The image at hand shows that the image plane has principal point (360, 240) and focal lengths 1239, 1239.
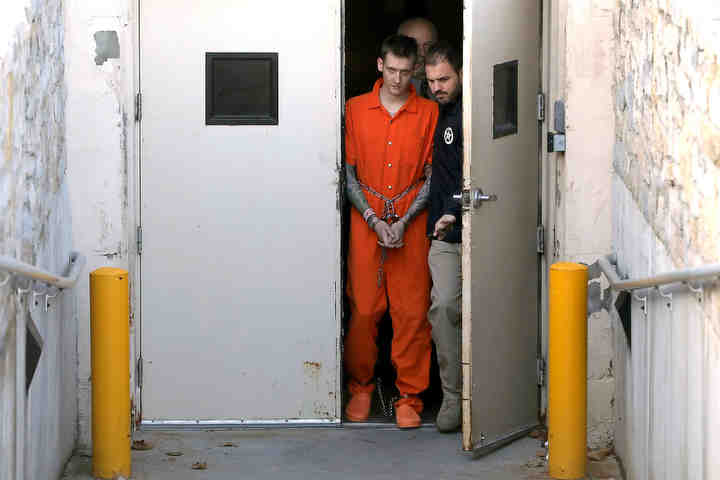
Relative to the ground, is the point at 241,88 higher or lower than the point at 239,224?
higher

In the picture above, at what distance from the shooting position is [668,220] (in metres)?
4.18

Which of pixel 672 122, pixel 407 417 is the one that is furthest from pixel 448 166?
pixel 672 122

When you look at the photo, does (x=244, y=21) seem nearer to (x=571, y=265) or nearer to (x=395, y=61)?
(x=395, y=61)

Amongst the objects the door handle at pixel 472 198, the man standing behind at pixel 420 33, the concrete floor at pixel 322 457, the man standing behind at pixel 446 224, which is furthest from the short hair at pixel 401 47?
the concrete floor at pixel 322 457

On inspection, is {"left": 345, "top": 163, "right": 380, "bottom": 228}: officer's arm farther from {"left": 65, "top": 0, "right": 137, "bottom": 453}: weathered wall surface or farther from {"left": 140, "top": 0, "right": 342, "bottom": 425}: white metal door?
{"left": 65, "top": 0, "right": 137, "bottom": 453}: weathered wall surface

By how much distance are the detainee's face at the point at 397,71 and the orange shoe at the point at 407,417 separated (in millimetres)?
1622

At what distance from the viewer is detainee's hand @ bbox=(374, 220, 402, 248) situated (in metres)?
6.24

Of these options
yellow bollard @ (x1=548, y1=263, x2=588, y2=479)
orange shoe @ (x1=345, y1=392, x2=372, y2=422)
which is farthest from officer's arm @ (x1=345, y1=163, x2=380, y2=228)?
yellow bollard @ (x1=548, y1=263, x2=588, y2=479)

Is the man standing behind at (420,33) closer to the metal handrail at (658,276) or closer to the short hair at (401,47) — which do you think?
the short hair at (401,47)

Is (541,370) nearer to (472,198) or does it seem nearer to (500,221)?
(500,221)

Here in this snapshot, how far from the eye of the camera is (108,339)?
523cm

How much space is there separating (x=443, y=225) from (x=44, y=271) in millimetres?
2341

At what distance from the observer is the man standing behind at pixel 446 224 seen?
6062mm

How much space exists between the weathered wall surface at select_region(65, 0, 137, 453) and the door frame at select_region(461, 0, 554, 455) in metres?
1.61
